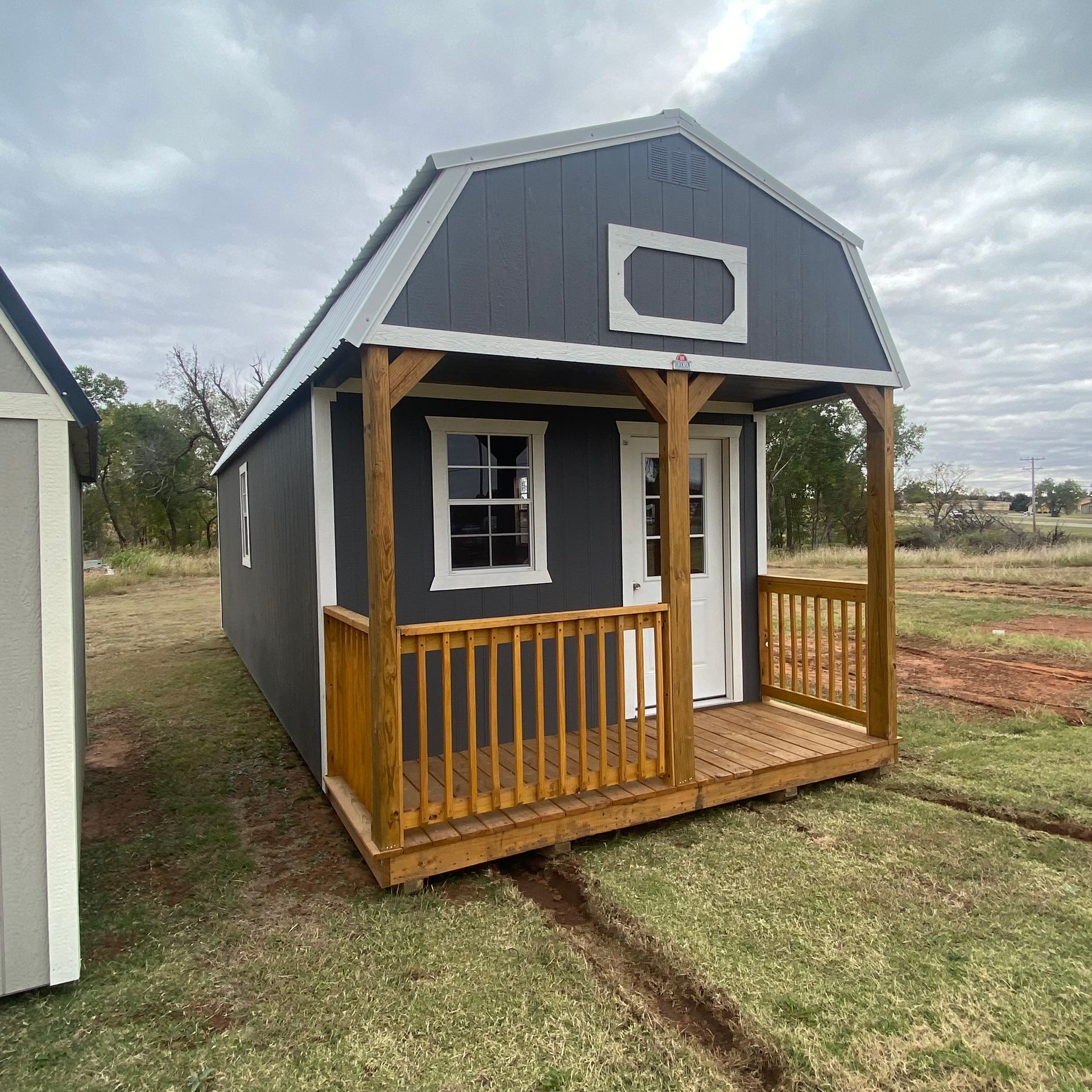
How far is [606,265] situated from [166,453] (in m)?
29.8

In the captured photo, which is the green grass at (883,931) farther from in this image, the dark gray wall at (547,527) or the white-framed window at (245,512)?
the white-framed window at (245,512)

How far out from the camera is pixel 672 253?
357 centimetres

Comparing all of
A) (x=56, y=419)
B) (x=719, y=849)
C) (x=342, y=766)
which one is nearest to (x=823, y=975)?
Result: (x=719, y=849)

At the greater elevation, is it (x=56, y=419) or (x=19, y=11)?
(x=19, y=11)

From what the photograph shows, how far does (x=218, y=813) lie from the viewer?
12.9 feet

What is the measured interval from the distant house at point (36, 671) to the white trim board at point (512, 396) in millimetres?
1692

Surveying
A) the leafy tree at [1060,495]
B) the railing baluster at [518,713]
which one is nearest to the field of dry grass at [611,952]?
the railing baluster at [518,713]

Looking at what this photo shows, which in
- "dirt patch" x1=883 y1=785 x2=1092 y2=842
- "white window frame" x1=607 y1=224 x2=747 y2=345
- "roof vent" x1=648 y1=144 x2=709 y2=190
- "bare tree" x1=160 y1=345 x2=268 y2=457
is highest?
Result: "bare tree" x1=160 y1=345 x2=268 y2=457

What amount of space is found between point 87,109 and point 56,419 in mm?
17181

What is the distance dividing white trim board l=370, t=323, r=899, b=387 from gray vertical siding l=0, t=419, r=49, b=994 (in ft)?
4.30

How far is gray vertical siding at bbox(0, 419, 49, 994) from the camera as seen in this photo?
7.32ft

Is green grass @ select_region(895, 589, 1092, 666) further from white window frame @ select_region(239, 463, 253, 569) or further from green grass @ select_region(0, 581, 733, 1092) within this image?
white window frame @ select_region(239, 463, 253, 569)

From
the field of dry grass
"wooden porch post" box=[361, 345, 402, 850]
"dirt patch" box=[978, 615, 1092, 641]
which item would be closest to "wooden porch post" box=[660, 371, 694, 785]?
the field of dry grass

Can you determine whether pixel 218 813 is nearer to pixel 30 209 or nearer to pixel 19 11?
pixel 19 11
